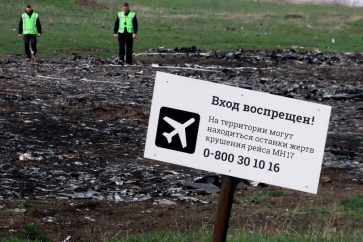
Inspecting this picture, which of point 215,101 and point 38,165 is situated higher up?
point 215,101

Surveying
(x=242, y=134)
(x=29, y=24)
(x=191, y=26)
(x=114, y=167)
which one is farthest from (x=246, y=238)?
(x=191, y=26)

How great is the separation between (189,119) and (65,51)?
86.7ft

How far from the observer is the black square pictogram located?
242 inches

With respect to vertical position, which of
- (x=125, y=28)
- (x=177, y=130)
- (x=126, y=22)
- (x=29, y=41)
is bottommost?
(x=29, y=41)

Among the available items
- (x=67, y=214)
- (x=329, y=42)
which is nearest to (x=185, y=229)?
(x=67, y=214)

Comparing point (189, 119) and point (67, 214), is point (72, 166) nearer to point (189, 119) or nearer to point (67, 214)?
point (67, 214)

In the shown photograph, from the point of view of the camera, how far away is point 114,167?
13953 mm

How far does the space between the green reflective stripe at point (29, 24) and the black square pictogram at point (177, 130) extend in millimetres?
23695

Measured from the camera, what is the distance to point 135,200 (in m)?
11.9

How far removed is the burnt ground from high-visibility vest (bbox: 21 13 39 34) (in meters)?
3.30

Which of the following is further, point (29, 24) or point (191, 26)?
point (191, 26)

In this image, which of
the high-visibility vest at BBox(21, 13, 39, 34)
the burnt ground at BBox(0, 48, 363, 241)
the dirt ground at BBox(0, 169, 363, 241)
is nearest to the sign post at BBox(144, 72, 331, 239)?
the dirt ground at BBox(0, 169, 363, 241)

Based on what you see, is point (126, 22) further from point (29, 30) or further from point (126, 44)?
point (29, 30)

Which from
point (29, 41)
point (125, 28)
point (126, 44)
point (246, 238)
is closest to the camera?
point (246, 238)
